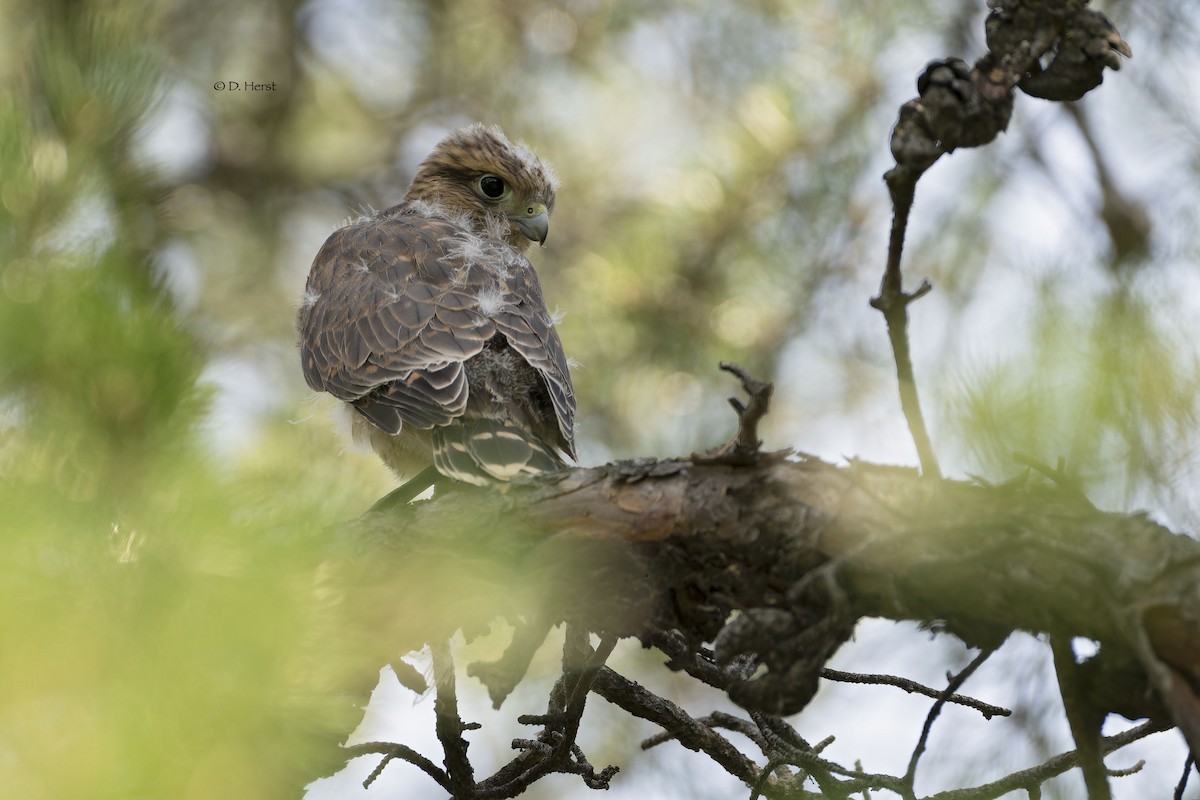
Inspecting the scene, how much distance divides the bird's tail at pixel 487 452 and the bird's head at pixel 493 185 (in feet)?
5.17

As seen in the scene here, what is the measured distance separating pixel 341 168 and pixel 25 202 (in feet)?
17.0

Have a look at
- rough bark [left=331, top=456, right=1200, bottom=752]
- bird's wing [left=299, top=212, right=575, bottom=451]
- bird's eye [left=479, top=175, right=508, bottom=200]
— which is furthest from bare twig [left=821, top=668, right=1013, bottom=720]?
bird's eye [left=479, top=175, right=508, bottom=200]

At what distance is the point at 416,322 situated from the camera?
3266 millimetres

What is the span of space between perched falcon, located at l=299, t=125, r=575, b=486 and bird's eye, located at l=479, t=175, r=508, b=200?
45cm

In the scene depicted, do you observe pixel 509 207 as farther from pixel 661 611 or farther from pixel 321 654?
pixel 321 654

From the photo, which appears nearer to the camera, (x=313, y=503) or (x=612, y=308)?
(x=313, y=503)

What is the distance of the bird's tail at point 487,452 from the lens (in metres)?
2.73

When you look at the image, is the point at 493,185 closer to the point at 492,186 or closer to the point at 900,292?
the point at 492,186

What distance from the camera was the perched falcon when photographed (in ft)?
9.82

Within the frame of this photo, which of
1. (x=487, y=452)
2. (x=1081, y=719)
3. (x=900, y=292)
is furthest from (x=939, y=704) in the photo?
(x=487, y=452)

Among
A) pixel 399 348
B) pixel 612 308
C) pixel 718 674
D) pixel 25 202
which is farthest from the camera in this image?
pixel 612 308

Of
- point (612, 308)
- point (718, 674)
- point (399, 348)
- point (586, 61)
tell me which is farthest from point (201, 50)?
point (718, 674)

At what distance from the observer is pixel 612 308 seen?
4.86 metres

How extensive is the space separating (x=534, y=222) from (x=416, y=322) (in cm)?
125
